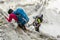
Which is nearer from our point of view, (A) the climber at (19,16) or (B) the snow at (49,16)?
(A) the climber at (19,16)

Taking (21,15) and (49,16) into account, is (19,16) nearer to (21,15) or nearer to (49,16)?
(21,15)

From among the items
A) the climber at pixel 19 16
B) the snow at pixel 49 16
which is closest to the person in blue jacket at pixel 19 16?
the climber at pixel 19 16

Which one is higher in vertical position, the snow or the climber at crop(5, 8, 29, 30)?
the climber at crop(5, 8, 29, 30)

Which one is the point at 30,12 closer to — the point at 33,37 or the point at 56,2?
the point at 56,2

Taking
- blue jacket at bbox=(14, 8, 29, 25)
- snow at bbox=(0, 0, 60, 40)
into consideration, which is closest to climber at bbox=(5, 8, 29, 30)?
blue jacket at bbox=(14, 8, 29, 25)

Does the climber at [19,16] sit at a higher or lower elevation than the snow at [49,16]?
higher

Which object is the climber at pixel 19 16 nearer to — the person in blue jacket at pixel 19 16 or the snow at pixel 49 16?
the person in blue jacket at pixel 19 16

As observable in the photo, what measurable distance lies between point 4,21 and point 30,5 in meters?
5.84

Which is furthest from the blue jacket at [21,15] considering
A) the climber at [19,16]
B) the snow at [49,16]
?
the snow at [49,16]

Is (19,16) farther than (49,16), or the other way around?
(49,16)

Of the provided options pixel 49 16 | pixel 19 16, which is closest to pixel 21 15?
pixel 19 16

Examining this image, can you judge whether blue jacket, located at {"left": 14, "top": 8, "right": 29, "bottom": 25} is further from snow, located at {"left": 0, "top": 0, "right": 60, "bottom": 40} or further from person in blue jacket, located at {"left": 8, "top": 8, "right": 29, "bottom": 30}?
snow, located at {"left": 0, "top": 0, "right": 60, "bottom": 40}

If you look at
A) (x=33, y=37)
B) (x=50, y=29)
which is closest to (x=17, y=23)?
(x=33, y=37)

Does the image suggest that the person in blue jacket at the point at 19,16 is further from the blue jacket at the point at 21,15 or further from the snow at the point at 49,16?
the snow at the point at 49,16
